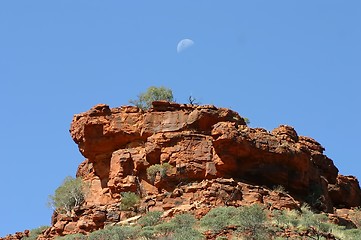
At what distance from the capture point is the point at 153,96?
7025cm

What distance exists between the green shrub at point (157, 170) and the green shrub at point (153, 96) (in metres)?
8.23

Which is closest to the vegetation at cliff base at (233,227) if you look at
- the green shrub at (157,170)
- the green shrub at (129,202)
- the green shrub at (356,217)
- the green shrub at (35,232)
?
the green shrub at (129,202)

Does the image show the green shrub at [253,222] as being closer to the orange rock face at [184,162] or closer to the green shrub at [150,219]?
the orange rock face at [184,162]

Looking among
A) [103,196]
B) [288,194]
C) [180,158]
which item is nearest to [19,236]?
[103,196]

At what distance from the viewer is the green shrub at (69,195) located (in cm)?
6400

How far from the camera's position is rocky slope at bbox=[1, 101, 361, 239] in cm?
5775

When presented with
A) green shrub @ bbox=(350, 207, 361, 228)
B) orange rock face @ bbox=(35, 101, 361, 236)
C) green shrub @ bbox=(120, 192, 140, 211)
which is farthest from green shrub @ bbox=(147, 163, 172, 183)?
green shrub @ bbox=(350, 207, 361, 228)

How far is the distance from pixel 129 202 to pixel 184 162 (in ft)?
13.2

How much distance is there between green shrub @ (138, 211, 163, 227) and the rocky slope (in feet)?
1.82

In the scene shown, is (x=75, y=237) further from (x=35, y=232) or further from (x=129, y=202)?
(x=35, y=232)

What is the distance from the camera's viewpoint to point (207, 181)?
192 feet

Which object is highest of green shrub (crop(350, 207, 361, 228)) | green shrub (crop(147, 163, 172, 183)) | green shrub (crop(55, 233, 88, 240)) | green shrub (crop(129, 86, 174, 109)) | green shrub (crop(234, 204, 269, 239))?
green shrub (crop(129, 86, 174, 109))

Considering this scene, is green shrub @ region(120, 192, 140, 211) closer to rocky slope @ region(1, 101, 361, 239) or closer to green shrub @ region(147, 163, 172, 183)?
rocky slope @ region(1, 101, 361, 239)

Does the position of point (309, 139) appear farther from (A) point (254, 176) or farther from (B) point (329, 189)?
(A) point (254, 176)
